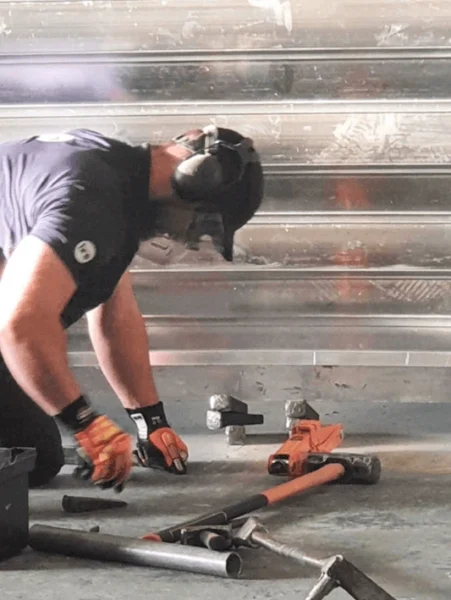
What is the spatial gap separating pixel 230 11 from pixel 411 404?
1615mm

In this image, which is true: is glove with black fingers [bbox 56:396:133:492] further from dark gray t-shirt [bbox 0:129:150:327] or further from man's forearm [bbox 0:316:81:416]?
dark gray t-shirt [bbox 0:129:150:327]

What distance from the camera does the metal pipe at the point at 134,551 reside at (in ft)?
5.46

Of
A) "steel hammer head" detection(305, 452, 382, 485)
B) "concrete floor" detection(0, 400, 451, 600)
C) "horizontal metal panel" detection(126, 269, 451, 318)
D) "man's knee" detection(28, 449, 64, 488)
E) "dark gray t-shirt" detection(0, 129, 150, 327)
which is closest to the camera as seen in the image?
"concrete floor" detection(0, 400, 451, 600)

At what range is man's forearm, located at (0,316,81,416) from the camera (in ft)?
6.55

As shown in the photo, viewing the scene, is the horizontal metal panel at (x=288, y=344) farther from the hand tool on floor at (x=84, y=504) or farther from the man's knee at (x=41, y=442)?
the hand tool on floor at (x=84, y=504)

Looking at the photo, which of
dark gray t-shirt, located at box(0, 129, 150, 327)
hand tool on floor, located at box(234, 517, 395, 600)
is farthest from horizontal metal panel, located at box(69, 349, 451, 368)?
hand tool on floor, located at box(234, 517, 395, 600)

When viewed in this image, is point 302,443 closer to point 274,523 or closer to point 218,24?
point 274,523

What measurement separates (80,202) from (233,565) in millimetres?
969

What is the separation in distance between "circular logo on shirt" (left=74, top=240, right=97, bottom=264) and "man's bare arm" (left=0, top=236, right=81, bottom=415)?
0.16 ft

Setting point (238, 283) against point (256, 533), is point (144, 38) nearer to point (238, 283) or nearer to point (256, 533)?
point (238, 283)

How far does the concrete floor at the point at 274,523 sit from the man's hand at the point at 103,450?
11cm

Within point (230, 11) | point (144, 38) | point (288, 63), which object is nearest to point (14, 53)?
point (144, 38)

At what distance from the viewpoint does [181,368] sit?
329 cm

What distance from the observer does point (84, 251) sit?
2.10 metres
